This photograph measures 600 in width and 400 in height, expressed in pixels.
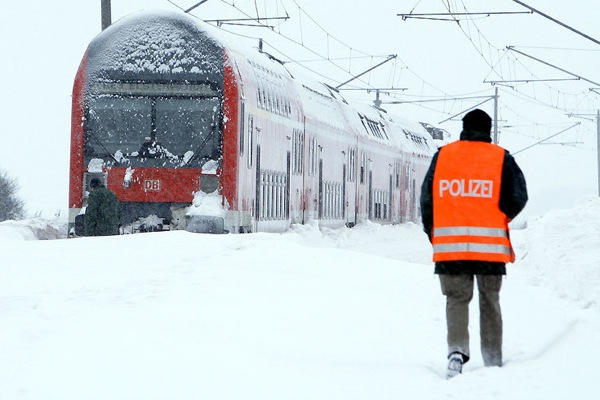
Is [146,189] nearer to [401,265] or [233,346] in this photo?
[401,265]

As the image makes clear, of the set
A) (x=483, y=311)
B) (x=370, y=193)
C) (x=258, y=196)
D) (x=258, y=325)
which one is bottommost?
(x=258, y=325)

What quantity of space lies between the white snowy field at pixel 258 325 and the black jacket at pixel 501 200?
607 mm

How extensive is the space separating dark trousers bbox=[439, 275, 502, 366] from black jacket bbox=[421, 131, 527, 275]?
0.20 feet

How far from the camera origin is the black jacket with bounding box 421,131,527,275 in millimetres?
6270

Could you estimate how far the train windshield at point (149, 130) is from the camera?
51.9 ft

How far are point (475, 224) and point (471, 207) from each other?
0.35ft

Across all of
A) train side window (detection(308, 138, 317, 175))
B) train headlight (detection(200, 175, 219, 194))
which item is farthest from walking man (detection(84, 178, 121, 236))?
train side window (detection(308, 138, 317, 175))

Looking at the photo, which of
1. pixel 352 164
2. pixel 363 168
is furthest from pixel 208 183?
pixel 363 168

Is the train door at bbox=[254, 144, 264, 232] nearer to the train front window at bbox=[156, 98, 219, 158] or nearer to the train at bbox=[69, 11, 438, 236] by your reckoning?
the train at bbox=[69, 11, 438, 236]

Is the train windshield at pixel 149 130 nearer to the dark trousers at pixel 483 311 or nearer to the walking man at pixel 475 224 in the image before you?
the walking man at pixel 475 224

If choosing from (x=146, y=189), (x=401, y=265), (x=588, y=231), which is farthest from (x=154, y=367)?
(x=146, y=189)

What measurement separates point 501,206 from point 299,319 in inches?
73.8

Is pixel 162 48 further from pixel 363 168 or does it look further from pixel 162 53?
pixel 363 168

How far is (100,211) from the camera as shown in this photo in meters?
14.6
